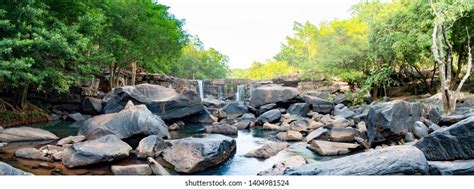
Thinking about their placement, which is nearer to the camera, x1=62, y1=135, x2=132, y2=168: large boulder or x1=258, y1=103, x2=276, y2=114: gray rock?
x1=62, y1=135, x2=132, y2=168: large boulder

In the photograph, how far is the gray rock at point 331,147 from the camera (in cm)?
693

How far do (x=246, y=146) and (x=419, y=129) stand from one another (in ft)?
11.6

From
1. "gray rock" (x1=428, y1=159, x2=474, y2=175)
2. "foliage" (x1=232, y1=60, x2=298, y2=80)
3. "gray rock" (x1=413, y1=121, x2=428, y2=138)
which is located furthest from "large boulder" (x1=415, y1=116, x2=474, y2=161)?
"foliage" (x1=232, y1=60, x2=298, y2=80)

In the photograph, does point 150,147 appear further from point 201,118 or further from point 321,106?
point 321,106

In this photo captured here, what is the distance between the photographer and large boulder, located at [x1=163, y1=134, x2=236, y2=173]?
552 cm

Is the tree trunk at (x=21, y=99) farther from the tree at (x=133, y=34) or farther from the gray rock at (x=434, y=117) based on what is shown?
the gray rock at (x=434, y=117)

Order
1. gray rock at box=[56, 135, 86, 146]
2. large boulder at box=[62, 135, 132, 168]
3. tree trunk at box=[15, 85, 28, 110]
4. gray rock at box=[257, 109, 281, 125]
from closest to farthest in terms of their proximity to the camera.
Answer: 1. large boulder at box=[62, 135, 132, 168]
2. gray rock at box=[56, 135, 86, 146]
3. tree trunk at box=[15, 85, 28, 110]
4. gray rock at box=[257, 109, 281, 125]

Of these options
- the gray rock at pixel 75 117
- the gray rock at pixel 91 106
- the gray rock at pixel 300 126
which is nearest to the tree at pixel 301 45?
the gray rock at pixel 300 126

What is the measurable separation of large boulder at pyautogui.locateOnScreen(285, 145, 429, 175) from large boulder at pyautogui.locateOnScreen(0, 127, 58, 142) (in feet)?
22.1

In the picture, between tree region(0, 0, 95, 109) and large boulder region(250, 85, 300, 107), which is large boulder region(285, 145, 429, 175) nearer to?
tree region(0, 0, 95, 109)

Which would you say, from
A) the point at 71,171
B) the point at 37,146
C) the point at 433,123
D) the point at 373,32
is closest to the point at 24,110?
the point at 37,146

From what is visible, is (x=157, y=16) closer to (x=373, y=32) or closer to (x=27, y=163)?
(x=373, y=32)

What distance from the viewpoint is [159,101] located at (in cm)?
1218

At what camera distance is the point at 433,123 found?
772 centimetres
